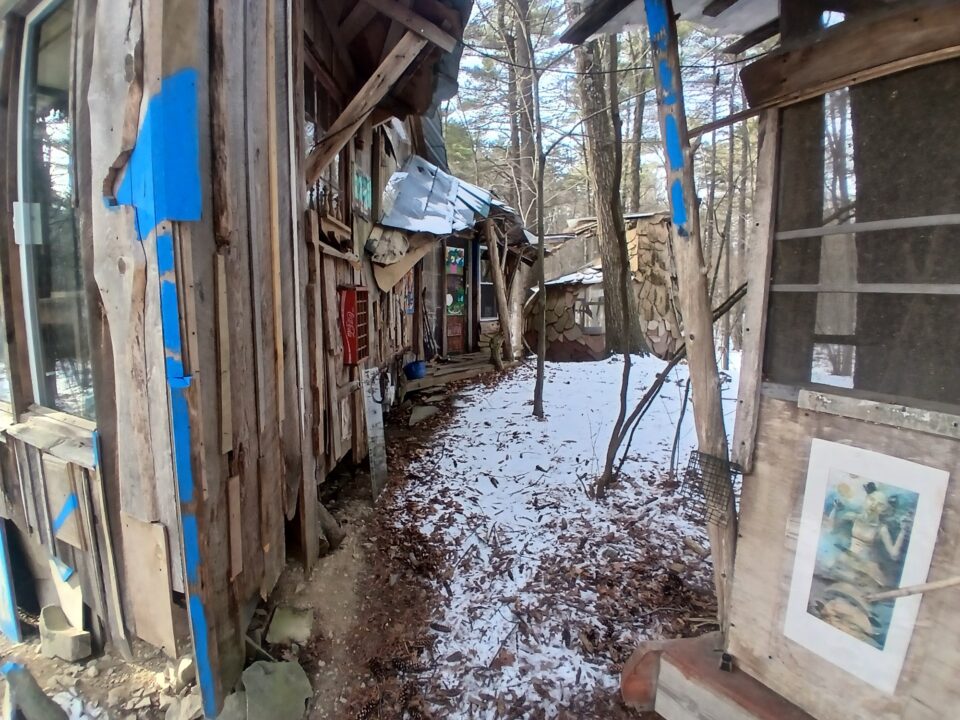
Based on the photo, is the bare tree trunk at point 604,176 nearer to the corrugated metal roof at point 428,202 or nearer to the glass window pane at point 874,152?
the corrugated metal roof at point 428,202

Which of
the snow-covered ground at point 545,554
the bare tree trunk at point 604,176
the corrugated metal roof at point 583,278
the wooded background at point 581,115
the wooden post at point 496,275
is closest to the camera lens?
the snow-covered ground at point 545,554

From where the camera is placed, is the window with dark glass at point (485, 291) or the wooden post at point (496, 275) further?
the window with dark glass at point (485, 291)

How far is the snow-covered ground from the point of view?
9.20 feet

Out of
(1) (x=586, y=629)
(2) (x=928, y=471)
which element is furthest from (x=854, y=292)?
(1) (x=586, y=629)

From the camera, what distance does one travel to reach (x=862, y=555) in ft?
5.74

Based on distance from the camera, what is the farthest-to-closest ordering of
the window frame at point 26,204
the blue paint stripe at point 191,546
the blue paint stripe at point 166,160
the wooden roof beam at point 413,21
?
the wooden roof beam at point 413,21 < the window frame at point 26,204 < the blue paint stripe at point 191,546 < the blue paint stripe at point 166,160

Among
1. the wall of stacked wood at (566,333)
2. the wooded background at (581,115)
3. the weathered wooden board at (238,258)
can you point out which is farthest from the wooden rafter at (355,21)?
the wall of stacked wood at (566,333)

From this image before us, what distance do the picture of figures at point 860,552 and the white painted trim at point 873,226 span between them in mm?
906

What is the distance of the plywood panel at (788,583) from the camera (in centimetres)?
154

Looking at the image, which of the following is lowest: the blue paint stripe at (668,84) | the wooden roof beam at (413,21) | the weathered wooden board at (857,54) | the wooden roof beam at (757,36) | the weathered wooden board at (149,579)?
the weathered wooden board at (149,579)

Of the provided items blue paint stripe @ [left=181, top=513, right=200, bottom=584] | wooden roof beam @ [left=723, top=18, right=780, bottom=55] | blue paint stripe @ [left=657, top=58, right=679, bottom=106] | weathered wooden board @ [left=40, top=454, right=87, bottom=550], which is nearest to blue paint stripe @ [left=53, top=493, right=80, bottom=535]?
weathered wooden board @ [left=40, top=454, right=87, bottom=550]

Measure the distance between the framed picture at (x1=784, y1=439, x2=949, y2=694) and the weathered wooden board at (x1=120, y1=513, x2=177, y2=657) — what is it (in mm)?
2842

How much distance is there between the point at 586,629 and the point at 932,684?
6.01ft

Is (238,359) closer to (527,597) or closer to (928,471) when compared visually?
(527,597)
